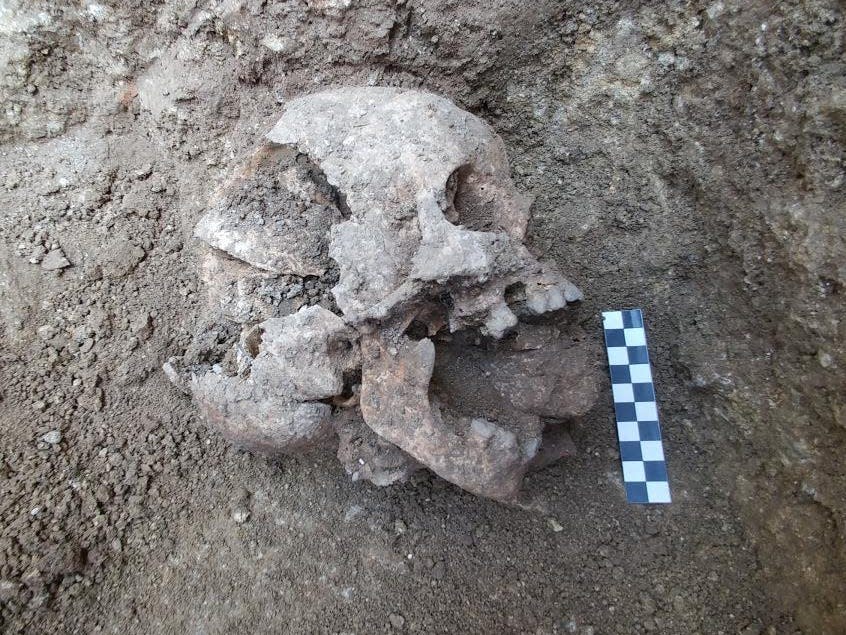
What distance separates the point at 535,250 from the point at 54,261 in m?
1.66

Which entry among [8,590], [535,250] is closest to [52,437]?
[8,590]

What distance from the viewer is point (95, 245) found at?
77.2 inches

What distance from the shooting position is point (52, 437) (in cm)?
179

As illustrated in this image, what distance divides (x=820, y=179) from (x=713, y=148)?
374 mm

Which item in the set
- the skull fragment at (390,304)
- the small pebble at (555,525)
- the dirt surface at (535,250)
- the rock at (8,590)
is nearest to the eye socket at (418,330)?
the skull fragment at (390,304)

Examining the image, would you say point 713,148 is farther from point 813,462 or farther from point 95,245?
point 95,245

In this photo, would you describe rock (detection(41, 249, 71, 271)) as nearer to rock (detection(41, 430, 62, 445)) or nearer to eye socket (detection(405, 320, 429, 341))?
rock (detection(41, 430, 62, 445))

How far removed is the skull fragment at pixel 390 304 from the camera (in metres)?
1.44

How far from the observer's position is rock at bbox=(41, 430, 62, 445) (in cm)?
179

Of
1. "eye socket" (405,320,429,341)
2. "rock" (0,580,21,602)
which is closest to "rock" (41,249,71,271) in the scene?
"rock" (0,580,21,602)

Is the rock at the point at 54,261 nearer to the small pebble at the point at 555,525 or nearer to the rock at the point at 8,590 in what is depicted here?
the rock at the point at 8,590

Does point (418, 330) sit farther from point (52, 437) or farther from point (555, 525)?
point (52, 437)

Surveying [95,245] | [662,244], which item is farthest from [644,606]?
[95,245]

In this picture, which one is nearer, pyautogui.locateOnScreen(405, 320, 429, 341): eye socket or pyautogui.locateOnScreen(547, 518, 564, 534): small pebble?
pyautogui.locateOnScreen(405, 320, 429, 341): eye socket
